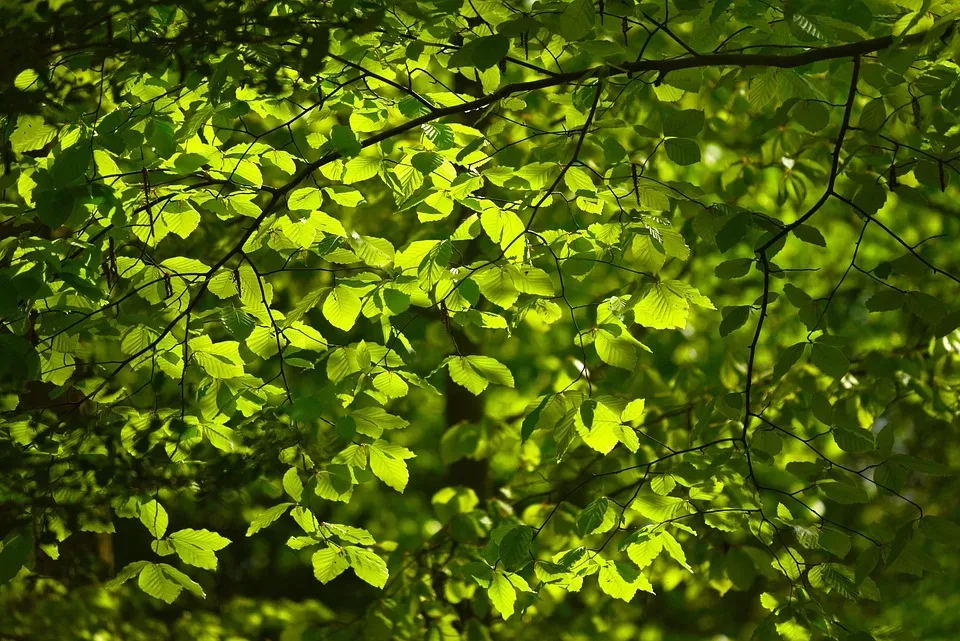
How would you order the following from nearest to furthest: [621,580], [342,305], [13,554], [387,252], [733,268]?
1. [13,554]
2. [733,268]
3. [342,305]
4. [621,580]
5. [387,252]

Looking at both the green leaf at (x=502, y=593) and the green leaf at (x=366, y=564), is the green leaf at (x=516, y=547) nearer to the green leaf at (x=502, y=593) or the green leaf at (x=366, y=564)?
the green leaf at (x=502, y=593)

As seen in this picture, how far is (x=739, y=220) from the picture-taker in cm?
224

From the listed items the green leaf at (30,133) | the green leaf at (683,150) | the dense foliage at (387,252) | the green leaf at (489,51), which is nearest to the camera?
the green leaf at (489,51)

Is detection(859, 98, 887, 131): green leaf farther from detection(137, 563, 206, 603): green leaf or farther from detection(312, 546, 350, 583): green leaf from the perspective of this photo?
detection(137, 563, 206, 603): green leaf

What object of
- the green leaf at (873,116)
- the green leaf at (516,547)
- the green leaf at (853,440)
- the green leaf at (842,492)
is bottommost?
the green leaf at (842,492)

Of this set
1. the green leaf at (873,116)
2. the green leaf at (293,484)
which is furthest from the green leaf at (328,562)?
the green leaf at (873,116)

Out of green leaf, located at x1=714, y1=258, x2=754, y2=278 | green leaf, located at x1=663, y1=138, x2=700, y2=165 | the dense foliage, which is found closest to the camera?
the dense foliage

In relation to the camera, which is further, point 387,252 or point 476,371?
point 387,252

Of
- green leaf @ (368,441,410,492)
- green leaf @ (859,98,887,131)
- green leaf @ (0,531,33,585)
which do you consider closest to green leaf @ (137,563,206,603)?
green leaf @ (0,531,33,585)

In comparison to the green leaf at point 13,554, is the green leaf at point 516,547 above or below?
below

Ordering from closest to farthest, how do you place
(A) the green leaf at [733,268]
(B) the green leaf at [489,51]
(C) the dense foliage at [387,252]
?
(B) the green leaf at [489,51]
(C) the dense foliage at [387,252]
(A) the green leaf at [733,268]

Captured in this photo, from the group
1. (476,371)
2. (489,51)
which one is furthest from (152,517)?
(489,51)

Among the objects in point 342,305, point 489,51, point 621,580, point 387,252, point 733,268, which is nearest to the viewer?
point 489,51

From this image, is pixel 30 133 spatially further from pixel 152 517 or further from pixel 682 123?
pixel 682 123
